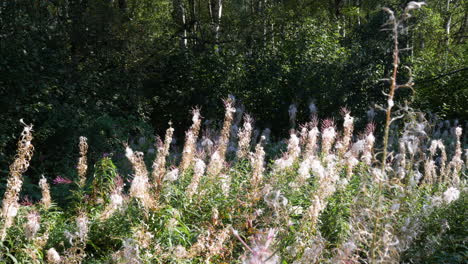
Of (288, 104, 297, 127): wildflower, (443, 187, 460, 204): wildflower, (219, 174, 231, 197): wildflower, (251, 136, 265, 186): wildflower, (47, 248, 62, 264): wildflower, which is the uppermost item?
(251, 136, 265, 186): wildflower

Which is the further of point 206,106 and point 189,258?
point 206,106

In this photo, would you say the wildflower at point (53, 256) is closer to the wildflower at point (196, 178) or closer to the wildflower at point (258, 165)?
the wildflower at point (196, 178)

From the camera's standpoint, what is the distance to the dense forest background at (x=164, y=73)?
27.2 ft

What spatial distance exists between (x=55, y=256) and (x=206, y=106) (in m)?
8.52

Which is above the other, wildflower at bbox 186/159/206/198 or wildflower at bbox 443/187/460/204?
wildflower at bbox 186/159/206/198

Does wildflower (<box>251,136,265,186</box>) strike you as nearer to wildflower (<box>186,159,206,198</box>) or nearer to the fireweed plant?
the fireweed plant

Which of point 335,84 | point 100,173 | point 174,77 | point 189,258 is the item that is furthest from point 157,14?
point 189,258

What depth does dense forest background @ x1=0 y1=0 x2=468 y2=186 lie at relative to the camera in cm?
829

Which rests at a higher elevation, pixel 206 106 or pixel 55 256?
pixel 55 256

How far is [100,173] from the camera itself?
4.53 metres

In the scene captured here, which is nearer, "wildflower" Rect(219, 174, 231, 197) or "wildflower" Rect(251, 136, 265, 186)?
"wildflower" Rect(251, 136, 265, 186)

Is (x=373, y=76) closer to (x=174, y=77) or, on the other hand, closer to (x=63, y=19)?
(x=174, y=77)

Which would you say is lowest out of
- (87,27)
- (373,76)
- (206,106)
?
(206,106)

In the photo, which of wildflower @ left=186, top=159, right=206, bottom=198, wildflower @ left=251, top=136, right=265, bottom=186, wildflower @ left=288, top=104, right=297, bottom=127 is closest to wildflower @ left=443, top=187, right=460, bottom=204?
wildflower @ left=251, top=136, right=265, bottom=186
